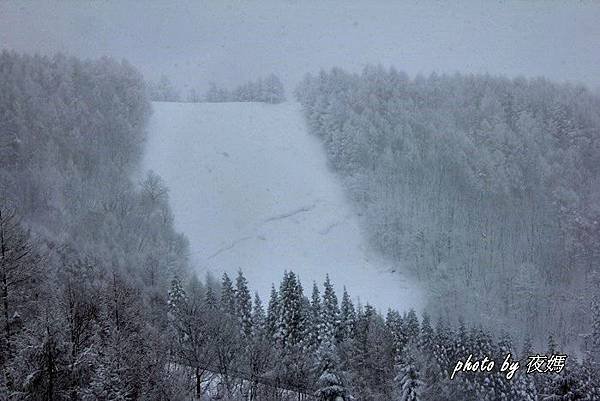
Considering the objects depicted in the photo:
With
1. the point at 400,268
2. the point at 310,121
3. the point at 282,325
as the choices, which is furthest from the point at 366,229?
the point at 282,325

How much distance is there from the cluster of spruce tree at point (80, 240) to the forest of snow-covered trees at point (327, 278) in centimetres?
14

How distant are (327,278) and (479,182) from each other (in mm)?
45411

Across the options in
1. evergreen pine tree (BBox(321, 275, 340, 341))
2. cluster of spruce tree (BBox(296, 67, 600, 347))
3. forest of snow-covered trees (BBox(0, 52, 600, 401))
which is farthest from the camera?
cluster of spruce tree (BBox(296, 67, 600, 347))

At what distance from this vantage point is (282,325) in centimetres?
4088

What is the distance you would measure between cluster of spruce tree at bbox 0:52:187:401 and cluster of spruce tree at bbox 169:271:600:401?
313 cm

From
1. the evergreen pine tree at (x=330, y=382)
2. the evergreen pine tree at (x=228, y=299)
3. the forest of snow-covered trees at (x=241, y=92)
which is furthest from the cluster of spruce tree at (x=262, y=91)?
the evergreen pine tree at (x=330, y=382)

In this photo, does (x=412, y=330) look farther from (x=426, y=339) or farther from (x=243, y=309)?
(x=243, y=309)

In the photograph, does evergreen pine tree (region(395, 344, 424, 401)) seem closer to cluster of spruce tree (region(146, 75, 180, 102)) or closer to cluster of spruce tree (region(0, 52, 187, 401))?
cluster of spruce tree (region(0, 52, 187, 401))

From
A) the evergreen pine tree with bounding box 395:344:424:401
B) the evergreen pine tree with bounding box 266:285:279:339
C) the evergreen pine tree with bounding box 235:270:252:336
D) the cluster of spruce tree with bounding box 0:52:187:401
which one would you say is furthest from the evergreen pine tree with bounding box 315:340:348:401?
the evergreen pine tree with bounding box 235:270:252:336

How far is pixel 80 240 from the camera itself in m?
60.3

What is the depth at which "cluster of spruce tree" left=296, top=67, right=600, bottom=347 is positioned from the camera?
219 feet

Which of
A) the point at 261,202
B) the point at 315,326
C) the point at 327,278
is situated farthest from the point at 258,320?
the point at 261,202

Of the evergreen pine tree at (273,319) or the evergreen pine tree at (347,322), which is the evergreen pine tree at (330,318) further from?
the evergreen pine tree at (273,319)

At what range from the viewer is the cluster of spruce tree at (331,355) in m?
23.5
